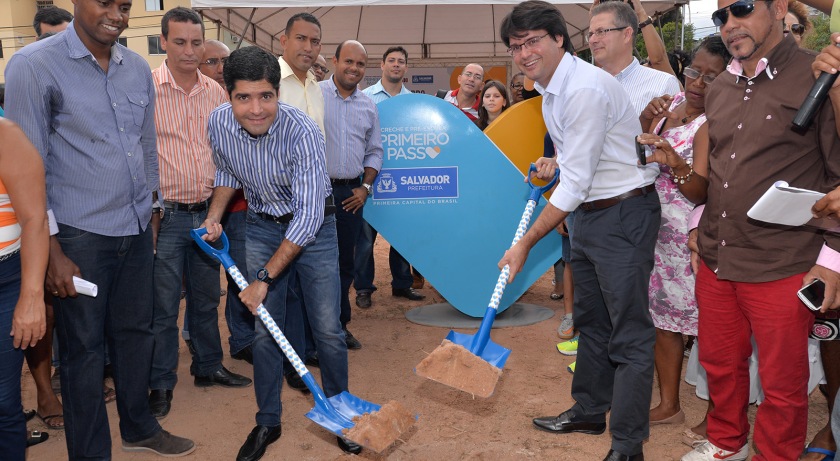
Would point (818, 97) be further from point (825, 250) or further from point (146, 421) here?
point (146, 421)

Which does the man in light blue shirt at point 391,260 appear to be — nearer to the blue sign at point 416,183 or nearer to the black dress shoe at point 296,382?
the blue sign at point 416,183

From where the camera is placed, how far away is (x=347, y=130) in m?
4.62

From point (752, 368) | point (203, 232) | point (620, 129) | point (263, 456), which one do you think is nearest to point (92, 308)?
point (203, 232)

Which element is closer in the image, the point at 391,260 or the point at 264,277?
the point at 264,277

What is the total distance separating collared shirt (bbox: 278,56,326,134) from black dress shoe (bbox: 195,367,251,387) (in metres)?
1.72

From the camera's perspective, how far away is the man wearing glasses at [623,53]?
11.9 feet

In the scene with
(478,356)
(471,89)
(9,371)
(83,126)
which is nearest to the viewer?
(9,371)

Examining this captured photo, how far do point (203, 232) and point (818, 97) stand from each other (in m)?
2.53

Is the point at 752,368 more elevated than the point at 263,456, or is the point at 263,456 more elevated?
the point at 752,368

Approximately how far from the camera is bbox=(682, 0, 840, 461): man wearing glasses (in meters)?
2.45

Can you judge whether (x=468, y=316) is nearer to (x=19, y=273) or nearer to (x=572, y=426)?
(x=572, y=426)

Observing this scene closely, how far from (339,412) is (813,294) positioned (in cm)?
196

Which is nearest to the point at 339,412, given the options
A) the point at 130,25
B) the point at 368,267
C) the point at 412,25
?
the point at 368,267

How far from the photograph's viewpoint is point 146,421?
3244 mm
